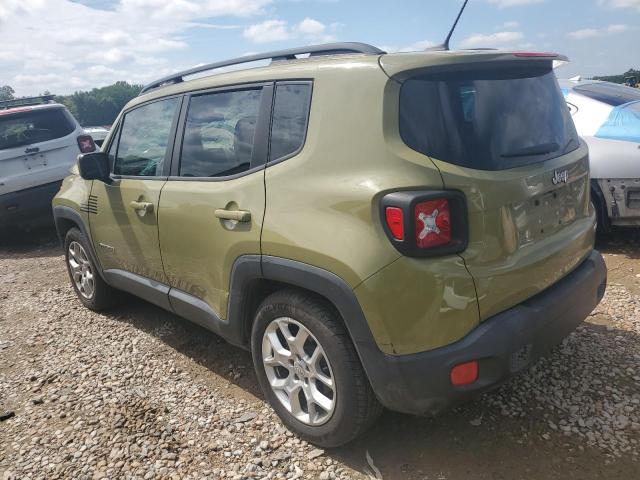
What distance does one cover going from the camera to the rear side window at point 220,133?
8.95 feet

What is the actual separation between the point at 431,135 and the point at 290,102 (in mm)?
762

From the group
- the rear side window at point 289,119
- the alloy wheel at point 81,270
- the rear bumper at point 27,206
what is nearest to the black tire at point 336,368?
the rear side window at point 289,119

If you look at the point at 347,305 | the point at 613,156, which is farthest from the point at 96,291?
the point at 613,156

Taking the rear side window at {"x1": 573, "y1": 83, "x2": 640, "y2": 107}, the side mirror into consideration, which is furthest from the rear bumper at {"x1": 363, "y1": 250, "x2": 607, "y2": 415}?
the rear side window at {"x1": 573, "y1": 83, "x2": 640, "y2": 107}

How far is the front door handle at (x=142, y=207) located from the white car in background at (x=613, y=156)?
377 centimetres

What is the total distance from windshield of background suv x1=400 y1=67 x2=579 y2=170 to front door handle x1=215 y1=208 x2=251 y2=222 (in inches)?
34.6

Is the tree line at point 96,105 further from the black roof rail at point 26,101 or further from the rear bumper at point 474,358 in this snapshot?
the rear bumper at point 474,358

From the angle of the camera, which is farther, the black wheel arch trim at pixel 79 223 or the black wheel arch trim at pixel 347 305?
the black wheel arch trim at pixel 79 223

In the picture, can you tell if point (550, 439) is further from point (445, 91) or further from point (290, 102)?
point (290, 102)

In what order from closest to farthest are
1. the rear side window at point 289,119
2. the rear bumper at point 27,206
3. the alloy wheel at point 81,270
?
the rear side window at point 289,119 → the alloy wheel at point 81,270 → the rear bumper at point 27,206

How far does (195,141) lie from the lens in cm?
311

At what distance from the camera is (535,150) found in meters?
2.38

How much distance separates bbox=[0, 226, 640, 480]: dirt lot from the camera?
247 centimetres

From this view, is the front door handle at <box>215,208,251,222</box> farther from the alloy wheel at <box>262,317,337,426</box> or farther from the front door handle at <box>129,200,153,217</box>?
the front door handle at <box>129,200,153,217</box>
